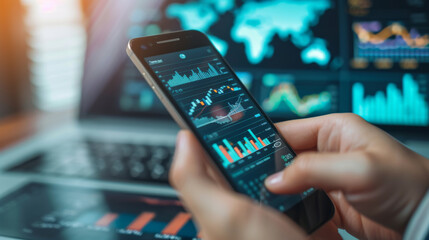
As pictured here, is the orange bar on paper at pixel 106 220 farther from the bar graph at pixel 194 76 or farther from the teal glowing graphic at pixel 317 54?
the teal glowing graphic at pixel 317 54

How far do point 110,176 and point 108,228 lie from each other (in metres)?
0.19

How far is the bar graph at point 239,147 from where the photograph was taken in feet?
1.74

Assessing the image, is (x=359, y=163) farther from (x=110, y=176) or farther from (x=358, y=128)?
(x=110, y=176)

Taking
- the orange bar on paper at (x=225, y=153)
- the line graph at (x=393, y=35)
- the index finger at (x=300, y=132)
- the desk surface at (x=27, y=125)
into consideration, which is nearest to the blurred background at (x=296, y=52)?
the line graph at (x=393, y=35)

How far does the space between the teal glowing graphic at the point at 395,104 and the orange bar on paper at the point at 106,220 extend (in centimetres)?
60

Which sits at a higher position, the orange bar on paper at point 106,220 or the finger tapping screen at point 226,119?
the finger tapping screen at point 226,119

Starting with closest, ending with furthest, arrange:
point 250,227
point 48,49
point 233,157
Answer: point 250,227
point 233,157
point 48,49

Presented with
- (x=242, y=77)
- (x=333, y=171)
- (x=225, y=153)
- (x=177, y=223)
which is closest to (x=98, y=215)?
(x=177, y=223)

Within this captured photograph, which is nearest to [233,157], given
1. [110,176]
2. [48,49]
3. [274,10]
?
[110,176]

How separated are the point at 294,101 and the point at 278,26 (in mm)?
180

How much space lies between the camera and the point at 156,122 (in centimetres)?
107

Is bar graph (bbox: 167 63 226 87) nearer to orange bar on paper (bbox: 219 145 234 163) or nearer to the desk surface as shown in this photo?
orange bar on paper (bbox: 219 145 234 163)

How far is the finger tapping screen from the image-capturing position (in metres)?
0.53

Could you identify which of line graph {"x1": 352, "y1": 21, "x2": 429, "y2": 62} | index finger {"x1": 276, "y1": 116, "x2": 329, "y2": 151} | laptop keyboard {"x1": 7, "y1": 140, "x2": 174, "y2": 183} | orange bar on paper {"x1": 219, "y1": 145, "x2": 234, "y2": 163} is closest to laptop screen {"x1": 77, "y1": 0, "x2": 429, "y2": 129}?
line graph {"x1": 352, "y1": 21, "x2": 429, "y2": 62}
